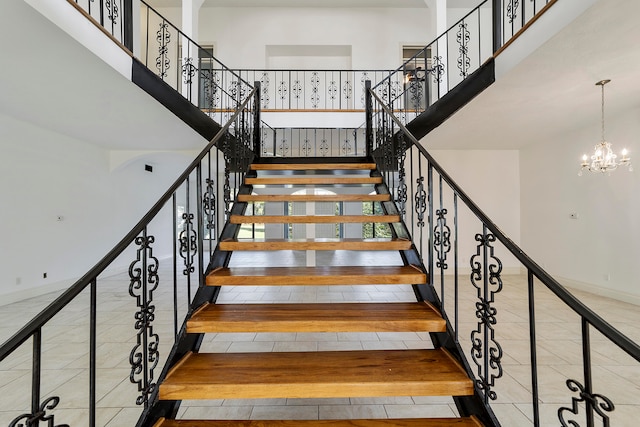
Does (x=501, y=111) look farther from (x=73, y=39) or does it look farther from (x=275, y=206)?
(x=275, y=206)

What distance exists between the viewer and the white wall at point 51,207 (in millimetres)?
4094

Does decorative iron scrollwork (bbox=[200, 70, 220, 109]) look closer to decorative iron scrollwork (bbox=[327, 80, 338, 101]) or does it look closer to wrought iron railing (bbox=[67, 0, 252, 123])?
wrought iron railing (bbox=[67, 0, 252, 123])

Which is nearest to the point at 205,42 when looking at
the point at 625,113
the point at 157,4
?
the point at 157,4

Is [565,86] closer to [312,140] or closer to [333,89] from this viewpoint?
[312,140]

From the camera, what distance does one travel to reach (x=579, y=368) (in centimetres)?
238

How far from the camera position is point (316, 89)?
8141mm

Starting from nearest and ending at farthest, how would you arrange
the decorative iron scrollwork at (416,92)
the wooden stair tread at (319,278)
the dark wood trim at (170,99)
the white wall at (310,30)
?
the wooden stair tread at (319,278) < the dark wood trim at (170,99) < the decorative iron scrollwork at (416,92) < the white wall at (310,30)

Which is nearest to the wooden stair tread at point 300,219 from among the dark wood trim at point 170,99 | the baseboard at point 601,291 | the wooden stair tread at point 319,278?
the wooden stair tread at point 319,278

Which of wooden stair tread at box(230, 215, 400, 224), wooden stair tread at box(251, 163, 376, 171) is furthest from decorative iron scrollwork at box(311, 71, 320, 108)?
wooden stair tread at box(230, 215, 400, 224)

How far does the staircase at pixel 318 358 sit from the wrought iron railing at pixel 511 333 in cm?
17

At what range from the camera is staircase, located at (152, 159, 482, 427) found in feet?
4.43

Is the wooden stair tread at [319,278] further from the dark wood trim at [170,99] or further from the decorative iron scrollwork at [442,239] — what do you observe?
the dark wood trim at [170,99]

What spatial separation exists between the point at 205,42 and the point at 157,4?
140 cm

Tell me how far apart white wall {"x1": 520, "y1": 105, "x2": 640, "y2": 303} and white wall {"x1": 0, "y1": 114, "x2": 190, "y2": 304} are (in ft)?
23.8
